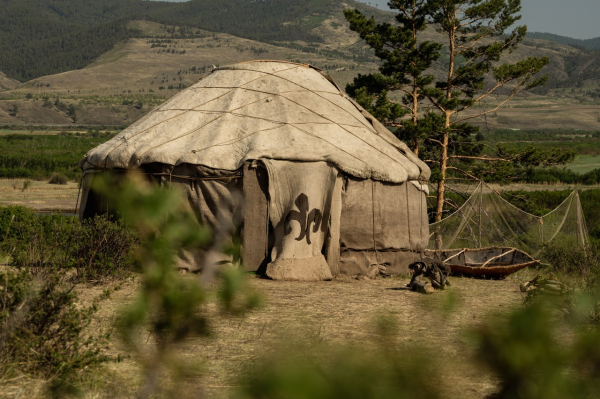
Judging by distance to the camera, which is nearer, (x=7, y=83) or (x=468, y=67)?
(x=468, y=67)

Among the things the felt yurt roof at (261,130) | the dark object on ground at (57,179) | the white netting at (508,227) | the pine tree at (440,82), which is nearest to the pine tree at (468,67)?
the pine tree at (440,82)

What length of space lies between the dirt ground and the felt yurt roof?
166cm

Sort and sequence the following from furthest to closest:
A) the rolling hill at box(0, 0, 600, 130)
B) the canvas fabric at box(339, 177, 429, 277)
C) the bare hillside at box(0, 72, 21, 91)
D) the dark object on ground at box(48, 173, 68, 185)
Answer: the bare hillside at box(0, 72, 21, 91), the rolling hill at box(0, 0, 600, 130), the dark object on ground at box(48, 173, 68, 185), the canvas fabric at box(339, 177, 429, 277)

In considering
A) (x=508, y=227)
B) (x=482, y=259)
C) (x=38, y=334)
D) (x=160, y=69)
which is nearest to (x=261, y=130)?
(x=482, y=259)

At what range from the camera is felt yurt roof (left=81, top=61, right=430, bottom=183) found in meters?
9.09

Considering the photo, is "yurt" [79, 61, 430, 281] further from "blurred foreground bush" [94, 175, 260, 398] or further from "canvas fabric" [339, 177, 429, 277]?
"blurred foreground bush" [94, 175, 260, 398]

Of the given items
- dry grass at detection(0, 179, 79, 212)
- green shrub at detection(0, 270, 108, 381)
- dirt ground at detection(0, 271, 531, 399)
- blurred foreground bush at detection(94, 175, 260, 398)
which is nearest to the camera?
blurred foreground bush at detection(94, 175, 260, 398)

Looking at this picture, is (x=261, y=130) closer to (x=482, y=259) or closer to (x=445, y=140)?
(x=482, y=259)

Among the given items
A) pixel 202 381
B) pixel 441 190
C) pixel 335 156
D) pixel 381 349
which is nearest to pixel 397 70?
pixel 441 190

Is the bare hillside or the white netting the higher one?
the bare hillside

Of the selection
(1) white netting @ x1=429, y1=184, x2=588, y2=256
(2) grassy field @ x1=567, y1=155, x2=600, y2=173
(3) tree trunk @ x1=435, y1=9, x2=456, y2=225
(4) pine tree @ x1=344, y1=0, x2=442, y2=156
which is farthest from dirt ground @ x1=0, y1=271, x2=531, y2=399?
(2) grassy field @ x1=567, y1=155, x2=600, y2=173

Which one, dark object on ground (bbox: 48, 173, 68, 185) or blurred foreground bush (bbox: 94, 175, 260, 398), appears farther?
Answer: dark object on ground (bbox: 48, 173, 68, 185)

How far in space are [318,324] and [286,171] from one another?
3.12 metres

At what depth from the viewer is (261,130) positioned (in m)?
9.48
